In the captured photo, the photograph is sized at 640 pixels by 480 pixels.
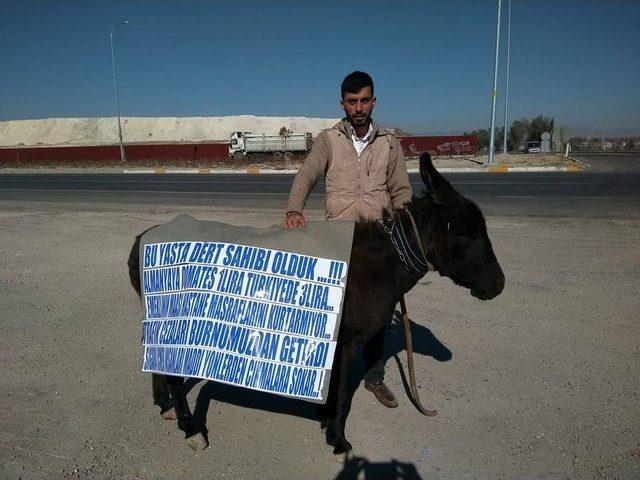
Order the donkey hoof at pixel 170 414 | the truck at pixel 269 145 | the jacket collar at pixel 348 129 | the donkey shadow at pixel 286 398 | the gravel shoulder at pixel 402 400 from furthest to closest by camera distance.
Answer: the truck at pixel 269 145 < the donkey shadow at pixel 286 398 < the donkey hoof at pixel 170 414 < the jacket collar at pixel 348 129 < the gravel shoulder at pixel 402 400

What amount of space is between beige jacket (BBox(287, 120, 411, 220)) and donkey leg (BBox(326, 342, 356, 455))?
3.02ft

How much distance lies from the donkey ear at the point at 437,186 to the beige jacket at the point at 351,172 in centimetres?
39

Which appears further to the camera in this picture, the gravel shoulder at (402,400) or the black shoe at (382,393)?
the black shoe at (382,393)

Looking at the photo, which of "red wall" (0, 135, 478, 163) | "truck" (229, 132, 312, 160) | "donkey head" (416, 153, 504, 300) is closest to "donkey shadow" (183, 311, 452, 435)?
"donkey head" (416, 153, 504, 300)

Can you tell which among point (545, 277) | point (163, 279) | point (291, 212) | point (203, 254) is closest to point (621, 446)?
point (291, 212)

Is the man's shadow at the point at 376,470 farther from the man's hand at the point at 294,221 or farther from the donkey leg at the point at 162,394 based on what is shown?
the man's hand at the point at 294,221

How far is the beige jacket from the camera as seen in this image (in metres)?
3.08

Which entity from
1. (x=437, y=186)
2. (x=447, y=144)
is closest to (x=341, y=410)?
(x=437, y=186)

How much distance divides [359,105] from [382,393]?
214 cm

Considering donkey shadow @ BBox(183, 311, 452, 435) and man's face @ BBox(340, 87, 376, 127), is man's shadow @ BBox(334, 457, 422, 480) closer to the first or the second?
donkey shadow @ BBox(183, 311, 452, 435)

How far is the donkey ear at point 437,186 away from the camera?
2633 millimetres

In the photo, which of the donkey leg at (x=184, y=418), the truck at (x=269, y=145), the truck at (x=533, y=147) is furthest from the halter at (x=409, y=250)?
the truck at (x=533, y=147)

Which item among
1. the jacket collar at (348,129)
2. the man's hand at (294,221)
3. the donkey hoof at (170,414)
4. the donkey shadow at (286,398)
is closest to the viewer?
the man's hand at (294,221)

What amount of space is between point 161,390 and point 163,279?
969mm
